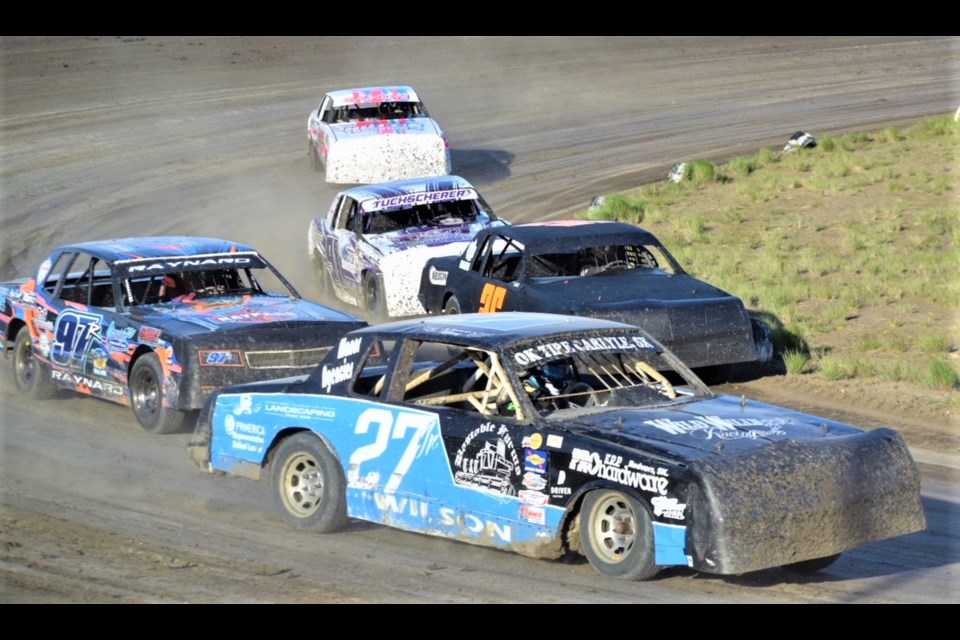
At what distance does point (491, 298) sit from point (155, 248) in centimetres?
299

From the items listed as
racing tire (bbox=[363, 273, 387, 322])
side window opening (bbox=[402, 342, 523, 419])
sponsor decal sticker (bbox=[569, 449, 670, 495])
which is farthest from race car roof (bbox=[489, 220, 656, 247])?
sponsor decal sticker (bbox=[569, 449, 670, 495])

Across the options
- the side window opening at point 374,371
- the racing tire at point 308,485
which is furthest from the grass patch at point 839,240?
the racing tire at point 308,485

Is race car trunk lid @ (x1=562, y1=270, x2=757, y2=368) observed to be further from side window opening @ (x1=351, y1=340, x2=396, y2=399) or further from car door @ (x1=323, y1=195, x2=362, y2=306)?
car door @ (x1=323, y1=195, x2=362, y2=306)

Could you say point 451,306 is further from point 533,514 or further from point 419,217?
point 533,514

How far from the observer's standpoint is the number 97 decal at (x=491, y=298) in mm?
13477

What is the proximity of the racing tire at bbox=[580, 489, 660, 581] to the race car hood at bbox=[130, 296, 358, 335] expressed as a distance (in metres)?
4.59

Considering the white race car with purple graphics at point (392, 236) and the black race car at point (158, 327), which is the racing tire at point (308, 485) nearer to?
the black race car at point (158, 327)

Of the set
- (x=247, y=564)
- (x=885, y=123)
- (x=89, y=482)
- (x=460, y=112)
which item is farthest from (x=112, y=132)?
(x=247, y=564)

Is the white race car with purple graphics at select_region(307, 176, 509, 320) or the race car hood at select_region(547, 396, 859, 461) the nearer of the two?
the race car hood at select_region(547, 396, 859, 461)

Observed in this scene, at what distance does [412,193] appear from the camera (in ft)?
55.7

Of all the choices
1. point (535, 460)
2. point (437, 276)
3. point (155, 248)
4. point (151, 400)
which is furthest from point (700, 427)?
point (437, 276)

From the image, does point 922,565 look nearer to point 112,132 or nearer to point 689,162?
point 689,162

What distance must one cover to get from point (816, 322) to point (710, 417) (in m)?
7.85

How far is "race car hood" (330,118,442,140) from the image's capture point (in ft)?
72.2
